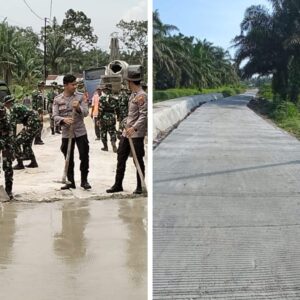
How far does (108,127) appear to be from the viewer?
16.4ft

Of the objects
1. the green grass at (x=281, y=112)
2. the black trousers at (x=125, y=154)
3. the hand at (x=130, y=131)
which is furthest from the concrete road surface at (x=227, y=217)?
the black trousers at (x=125, y=154)

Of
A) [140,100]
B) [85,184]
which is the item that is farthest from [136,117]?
[85,184]

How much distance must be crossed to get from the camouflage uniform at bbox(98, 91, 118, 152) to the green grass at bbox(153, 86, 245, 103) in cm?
295

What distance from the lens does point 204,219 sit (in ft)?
5.07

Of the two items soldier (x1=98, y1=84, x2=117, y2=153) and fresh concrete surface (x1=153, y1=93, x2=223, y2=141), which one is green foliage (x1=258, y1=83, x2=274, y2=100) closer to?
fresh concrete surface (x1=153, y1=93, x2=223, y2=141)

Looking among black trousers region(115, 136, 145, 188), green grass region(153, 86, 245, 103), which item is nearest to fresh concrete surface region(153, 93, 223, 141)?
green grass region(153, 86, 245, 103)

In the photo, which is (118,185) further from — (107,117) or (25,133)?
(107,117)

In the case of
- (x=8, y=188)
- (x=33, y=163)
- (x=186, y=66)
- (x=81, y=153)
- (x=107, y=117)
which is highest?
(x=186, y=66)

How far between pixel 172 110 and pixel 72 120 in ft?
6.34

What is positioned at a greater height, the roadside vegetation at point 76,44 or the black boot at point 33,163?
the roadside vegetation at point 76,44

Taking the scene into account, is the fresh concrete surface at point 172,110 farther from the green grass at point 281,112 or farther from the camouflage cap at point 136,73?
the camouflage cap at point 136,73

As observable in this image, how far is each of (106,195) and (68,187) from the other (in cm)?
28

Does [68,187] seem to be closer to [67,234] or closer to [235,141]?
[67,234]

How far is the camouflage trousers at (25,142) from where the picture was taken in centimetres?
420
